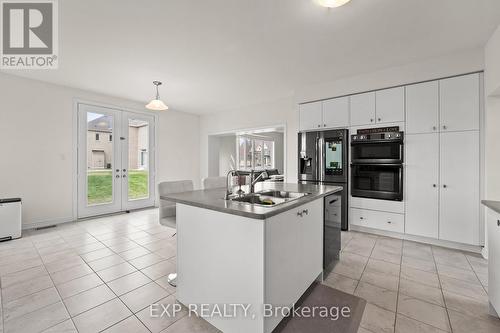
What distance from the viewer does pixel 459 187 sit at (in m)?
2.82

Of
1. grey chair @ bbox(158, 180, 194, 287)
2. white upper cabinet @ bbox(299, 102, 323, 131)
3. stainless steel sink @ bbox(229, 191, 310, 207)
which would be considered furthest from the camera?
white upper cabinet @ bbox(299, 102, 323, 131)

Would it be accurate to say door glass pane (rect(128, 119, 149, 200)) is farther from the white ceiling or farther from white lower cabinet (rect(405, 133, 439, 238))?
white lower cabinet (rect(405, 133, 439, 238))

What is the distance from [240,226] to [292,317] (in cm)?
94

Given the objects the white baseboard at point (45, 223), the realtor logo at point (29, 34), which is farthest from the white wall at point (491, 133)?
the white baseboard at point (45, 223)

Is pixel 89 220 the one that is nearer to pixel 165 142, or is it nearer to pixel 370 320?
pixel 165 142

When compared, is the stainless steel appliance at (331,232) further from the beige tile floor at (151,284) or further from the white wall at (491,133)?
the white wall at (491,133)

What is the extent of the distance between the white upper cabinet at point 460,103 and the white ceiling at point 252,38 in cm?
41

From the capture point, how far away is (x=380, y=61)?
10.1ft

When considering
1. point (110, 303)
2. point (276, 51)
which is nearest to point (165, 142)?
point (276, 51)

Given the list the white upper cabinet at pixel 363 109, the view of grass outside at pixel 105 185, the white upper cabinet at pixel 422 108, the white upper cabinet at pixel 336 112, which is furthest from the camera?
the view of grass outside at pixel 105 185

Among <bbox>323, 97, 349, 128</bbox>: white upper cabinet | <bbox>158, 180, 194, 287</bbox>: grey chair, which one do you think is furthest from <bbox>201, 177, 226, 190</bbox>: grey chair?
<bbox>323, 97, 349, 128</bbox>: white upper cabinet

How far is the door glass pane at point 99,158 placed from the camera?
14.6 feet

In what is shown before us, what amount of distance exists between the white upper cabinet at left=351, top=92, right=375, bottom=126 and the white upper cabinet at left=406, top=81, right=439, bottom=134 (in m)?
0.46

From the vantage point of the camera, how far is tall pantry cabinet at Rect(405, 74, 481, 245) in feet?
8.99
